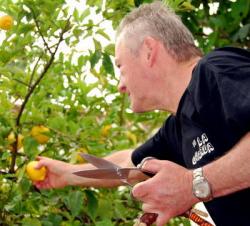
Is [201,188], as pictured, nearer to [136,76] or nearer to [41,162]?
[136,76]

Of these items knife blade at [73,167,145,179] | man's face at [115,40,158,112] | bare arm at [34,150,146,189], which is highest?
man's face at [115,40,158,112]

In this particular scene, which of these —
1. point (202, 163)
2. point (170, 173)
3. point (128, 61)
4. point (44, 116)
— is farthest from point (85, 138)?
point (170, 173)

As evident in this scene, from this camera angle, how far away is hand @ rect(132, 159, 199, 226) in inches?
59.0

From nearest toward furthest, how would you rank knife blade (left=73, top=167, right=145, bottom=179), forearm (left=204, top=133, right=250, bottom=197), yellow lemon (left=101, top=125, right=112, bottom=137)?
1. forearm (left=204, top=133, right=250, bottom=197)
2. knife blade (left=73, top=167, right=145, bottom=179)
3. yellow lemon (left=101, top=125, right=112, bottom=137)

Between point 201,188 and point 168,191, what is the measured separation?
8cm

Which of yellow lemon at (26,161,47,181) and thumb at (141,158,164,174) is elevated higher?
thumb at (141,158,164,174)

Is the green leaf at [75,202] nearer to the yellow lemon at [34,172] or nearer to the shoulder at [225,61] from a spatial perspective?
the yellow lemon at [34,172]

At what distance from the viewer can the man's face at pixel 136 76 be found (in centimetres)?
192

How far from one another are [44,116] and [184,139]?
1.77 feet

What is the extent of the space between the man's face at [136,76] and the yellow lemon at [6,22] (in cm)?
36

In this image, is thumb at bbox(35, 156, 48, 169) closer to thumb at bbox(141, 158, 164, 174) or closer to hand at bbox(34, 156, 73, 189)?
hand at bbox(34, 156, 73, 189)

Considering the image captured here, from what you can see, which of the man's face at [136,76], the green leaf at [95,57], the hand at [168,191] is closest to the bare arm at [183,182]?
the hand at [168,191]

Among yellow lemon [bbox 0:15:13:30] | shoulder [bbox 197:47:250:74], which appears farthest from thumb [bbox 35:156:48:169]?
shoulder [bbox 197:47:250:74]

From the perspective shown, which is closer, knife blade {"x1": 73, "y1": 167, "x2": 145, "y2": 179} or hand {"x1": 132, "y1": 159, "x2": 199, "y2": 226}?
hand {"x1": 132, "y1": 159, "x2": 199, "y2": 226}
